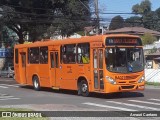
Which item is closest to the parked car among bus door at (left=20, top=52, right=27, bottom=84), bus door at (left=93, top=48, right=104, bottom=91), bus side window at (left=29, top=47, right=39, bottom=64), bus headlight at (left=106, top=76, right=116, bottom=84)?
bus door at (left=20, top=52, right=27, bottom=84)

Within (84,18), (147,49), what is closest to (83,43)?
(84,18)

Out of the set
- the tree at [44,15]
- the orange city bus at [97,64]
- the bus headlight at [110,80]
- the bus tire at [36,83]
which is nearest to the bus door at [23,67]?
the bus tire at [36,83]

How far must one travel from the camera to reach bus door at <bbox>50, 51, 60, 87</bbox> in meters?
23.9

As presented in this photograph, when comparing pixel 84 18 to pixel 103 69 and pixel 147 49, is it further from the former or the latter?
pixel 103 69

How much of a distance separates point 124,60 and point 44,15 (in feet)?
120

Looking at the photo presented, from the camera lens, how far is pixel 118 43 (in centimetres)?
2052

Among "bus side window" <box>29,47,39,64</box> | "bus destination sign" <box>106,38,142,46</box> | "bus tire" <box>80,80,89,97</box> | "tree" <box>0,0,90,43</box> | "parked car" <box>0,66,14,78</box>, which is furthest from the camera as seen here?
"parked car" <box>0,66,14,78</box>

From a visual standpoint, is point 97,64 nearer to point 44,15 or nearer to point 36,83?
point 36,83

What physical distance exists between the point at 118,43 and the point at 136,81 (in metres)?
1.97

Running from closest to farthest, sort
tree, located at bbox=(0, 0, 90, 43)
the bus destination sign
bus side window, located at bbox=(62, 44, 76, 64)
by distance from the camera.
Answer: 1. the bus destination sign
2. bus side window, located at bbox=(62, 44, 76, 64)
3. tree, located at bbox=(0, 0, 90, 43)

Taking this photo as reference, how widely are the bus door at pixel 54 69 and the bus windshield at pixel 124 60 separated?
4.43 meters

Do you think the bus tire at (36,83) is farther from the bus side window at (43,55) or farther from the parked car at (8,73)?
the parked car at (8,73)

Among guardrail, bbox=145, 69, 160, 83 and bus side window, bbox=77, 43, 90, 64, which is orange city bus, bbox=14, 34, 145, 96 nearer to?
bus side window, bbox=77, 43, 90, 64

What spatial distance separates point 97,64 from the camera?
20.5 metres
